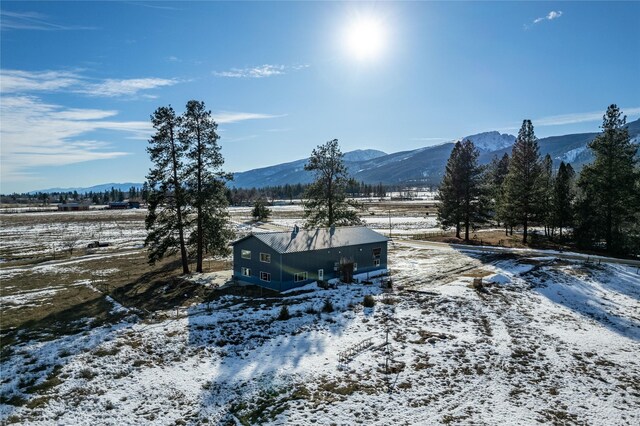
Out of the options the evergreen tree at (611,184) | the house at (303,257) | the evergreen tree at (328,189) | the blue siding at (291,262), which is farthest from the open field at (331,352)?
the evergreen tree at (328,189)

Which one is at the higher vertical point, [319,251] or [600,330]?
[319,251]

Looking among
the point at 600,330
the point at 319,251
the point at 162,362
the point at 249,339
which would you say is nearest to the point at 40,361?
the point at 162,362

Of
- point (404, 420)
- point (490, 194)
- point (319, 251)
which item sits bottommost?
point (404, 420)

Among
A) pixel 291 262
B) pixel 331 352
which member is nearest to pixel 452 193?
pixel 291 262

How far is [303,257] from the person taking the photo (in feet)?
113

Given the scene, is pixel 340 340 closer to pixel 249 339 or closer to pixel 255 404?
pixel 249 339

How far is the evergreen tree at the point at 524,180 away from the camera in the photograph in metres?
51.4

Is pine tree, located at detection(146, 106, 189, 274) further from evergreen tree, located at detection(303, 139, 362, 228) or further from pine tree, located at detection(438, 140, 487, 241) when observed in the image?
pine tree, located at detection(438, 140, 487, 241)

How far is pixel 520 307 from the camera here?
28219mm

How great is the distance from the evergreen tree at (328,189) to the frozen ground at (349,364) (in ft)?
65.7

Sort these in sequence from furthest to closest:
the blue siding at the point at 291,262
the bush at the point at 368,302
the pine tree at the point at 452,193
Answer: the pine tree at the point at 452,193 < the blue siding at the point at 291,262 < the bush at the point at 368,302

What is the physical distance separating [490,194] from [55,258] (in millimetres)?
61731

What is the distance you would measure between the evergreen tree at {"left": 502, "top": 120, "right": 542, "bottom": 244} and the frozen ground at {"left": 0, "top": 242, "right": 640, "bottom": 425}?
885 inches

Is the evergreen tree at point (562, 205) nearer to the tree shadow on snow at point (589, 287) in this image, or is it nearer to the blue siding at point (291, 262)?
the tree shadow on snow at point (589, 287)
